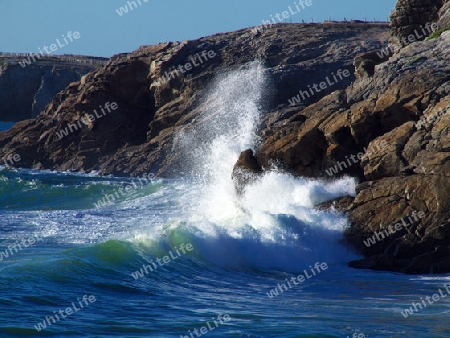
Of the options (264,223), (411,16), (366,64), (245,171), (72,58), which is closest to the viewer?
(264,223)

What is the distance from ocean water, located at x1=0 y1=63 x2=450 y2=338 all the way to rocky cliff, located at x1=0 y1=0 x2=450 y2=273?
0.75m

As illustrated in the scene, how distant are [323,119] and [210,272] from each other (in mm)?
5726

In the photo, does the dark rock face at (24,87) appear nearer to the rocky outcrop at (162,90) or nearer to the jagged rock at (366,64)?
the rocky outcrop at (162,90)

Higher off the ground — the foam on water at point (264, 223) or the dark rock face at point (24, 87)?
the dark rock face at point (24, 87)

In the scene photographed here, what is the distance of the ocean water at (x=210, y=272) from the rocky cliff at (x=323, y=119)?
755mm

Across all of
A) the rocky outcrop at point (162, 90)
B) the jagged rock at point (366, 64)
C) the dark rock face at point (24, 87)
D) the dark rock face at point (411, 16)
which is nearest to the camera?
the jagged rock at point (366, 64)

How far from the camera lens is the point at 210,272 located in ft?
47.4

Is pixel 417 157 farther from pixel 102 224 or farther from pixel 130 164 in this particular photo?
pixel 130 164

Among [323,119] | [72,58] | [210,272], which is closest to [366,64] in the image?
[323,119]

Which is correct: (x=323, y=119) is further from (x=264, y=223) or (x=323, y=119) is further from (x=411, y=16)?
(x=411, y=16)

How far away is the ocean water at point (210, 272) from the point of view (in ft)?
32.4

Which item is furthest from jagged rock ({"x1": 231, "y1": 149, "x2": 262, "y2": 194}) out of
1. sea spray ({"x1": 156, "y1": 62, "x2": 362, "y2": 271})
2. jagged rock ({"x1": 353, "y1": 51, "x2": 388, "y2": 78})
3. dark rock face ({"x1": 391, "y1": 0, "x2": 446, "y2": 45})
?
dark rock face ({"x1": 391, "y1": 0, "x2": 446, "y2": 45})

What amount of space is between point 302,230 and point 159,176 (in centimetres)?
1709

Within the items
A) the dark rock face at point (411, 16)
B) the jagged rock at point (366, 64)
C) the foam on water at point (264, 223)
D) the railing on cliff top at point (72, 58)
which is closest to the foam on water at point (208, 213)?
the foam on water at point (264, 223)
